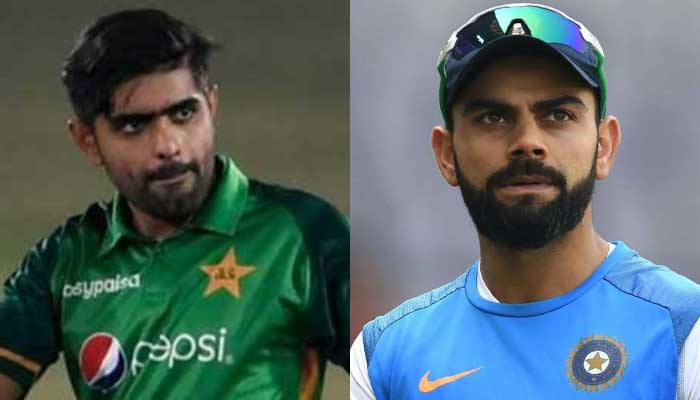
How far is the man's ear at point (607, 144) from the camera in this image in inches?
93.3

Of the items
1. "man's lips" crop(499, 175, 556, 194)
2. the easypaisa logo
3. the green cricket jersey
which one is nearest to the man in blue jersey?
"man's lips" crop(499, 175, 556, 194)

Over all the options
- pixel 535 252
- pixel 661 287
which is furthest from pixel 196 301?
pixel 661 287

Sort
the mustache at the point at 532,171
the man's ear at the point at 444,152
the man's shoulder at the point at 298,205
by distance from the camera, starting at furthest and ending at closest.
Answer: the man's shoulder at the point at 298,205, the man's ear at the point at 444,152, the mustache at the point at 532,171

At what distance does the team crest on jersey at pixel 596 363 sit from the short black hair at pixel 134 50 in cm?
109

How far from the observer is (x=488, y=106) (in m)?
2.35

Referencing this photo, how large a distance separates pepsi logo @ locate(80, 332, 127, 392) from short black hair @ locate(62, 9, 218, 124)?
55 cm

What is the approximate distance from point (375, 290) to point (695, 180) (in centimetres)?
71

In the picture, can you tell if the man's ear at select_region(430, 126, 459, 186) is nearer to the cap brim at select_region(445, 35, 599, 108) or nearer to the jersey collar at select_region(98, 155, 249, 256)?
the cap brim at select_region(445, 35, 599, 108)

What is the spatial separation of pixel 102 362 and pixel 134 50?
2.46 ft

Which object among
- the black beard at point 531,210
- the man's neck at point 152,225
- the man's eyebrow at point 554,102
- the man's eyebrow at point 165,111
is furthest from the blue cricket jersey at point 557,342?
the man's eyebrow at point 165,111

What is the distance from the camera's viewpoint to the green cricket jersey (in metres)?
2.74

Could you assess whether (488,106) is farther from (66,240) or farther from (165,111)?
(66,240)

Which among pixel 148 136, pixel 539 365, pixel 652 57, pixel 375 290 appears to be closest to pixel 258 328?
pixel 375 290

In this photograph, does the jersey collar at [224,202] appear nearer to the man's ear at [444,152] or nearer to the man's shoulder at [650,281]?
the man's ear at [444,152]
